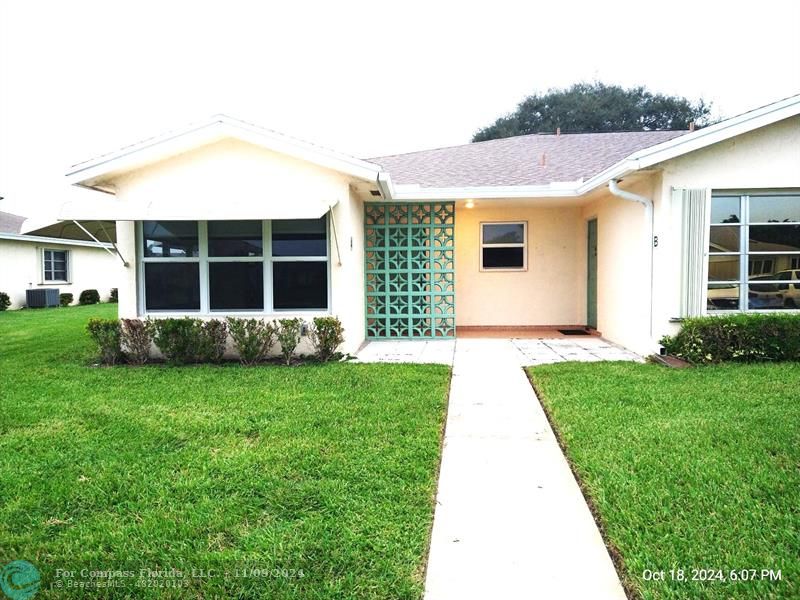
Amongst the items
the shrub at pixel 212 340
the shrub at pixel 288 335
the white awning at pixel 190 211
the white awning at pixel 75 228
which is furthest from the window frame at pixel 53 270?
the shrub at pixel 288 335

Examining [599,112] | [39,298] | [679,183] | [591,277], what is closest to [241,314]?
[679,183]

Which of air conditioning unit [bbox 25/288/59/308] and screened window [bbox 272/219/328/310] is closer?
screened window [bbox 272/219/328/310]

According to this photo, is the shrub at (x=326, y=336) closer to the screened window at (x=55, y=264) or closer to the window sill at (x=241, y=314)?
the window sill at (x=241, y=314)

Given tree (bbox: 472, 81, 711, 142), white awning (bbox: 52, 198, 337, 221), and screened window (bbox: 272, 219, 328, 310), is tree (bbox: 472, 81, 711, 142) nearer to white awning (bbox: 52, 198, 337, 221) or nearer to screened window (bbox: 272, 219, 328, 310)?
screened window (bbox: 272, 219, 328, 310)

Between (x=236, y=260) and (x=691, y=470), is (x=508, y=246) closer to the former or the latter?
(x=236, y=260)

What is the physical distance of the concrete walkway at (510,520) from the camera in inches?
113

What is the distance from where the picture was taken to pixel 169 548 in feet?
10.6

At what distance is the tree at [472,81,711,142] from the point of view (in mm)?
43438

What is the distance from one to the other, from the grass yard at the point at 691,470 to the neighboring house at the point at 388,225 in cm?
238

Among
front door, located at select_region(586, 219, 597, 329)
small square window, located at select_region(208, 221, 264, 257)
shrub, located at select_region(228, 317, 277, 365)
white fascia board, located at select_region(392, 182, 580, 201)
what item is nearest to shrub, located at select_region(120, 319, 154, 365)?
shrub, located at select_region(228, 317, 277, 365)

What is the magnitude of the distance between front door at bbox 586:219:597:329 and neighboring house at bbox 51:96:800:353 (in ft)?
1.46

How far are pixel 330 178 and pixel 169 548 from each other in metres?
7.29

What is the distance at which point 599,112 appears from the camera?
44.4 m

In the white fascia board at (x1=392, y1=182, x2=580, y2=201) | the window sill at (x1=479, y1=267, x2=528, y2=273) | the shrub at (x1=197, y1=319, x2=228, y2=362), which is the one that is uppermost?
the white fascia board at (x1=392, y1=182, x2=580, y2=201)
